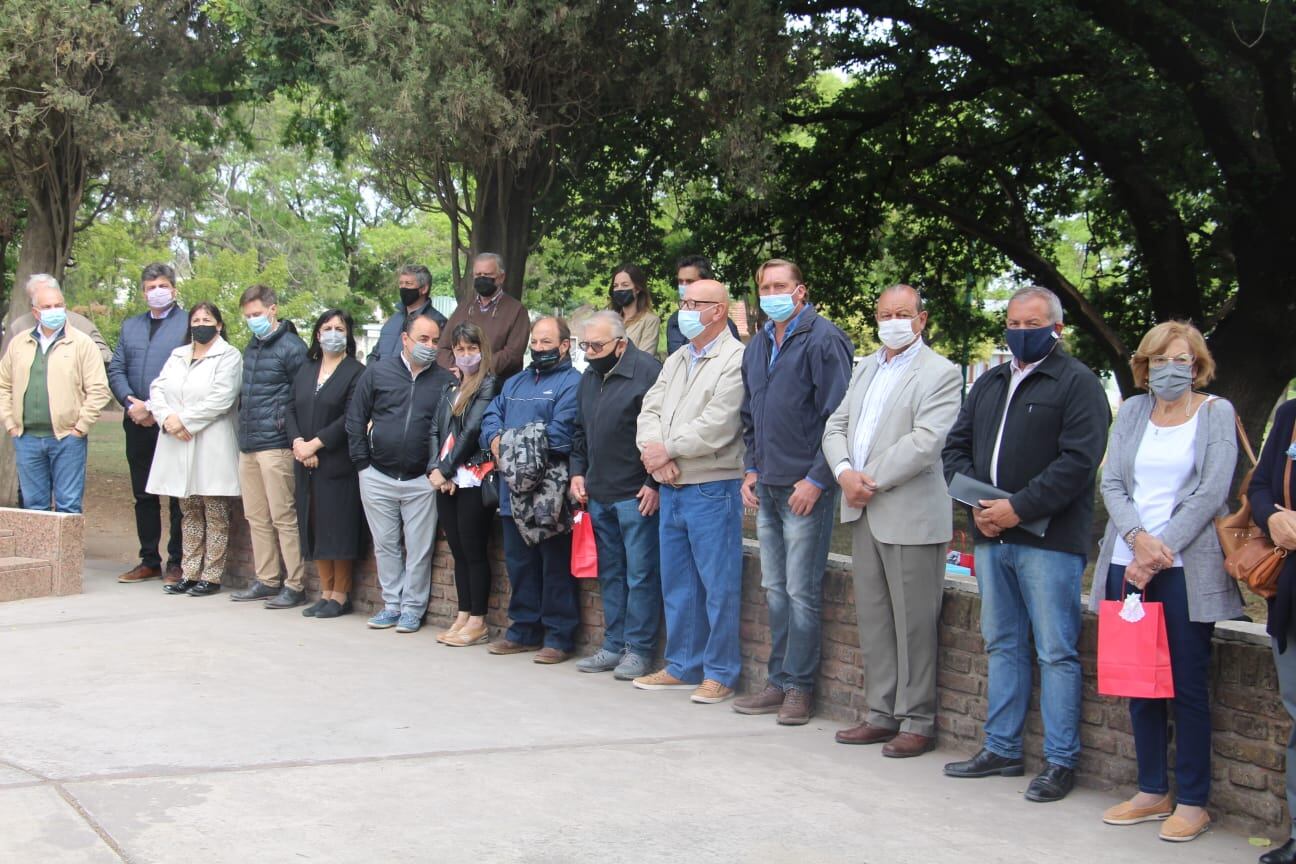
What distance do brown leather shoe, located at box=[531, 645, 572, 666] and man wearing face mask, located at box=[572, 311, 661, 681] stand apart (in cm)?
19

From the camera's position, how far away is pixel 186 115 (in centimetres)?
1522

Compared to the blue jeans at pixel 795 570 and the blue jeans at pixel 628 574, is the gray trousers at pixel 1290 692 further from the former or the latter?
the blue jeans at pixel 628 574

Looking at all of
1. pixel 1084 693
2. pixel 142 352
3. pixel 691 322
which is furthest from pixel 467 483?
pixel 1084 693

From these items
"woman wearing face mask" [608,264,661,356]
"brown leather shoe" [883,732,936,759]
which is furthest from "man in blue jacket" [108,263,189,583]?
"brown leather shoe" [883,732,936,759]

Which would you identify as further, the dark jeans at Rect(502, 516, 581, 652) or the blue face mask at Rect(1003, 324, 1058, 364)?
the dark jeans at Rect(502, 516, 581, 652)

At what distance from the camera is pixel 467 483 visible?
851 cm

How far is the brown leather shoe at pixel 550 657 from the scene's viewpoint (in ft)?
26.6

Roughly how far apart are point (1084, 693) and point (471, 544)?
404 centimetres

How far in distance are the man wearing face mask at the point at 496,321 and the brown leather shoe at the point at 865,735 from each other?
3895 millimetres

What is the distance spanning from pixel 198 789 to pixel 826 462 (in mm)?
3130

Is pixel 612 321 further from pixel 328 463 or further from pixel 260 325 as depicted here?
pixel 260 325

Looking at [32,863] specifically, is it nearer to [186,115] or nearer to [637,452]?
[637,452]

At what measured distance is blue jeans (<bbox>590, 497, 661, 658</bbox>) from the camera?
7.71 metres

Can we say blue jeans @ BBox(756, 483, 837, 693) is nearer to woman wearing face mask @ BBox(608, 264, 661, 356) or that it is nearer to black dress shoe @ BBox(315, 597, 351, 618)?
woman wearing face mask @ BBox(608, 264, 661, 356)
